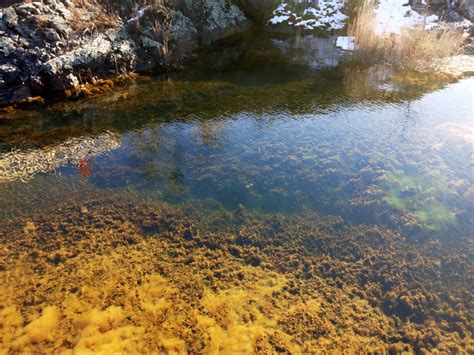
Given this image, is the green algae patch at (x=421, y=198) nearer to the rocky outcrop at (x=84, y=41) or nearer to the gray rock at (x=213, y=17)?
the rocky outcrop at (x=84, y=41)

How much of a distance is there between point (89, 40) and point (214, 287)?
13.3 m

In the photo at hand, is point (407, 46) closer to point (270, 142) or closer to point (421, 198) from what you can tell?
point (270, 142)

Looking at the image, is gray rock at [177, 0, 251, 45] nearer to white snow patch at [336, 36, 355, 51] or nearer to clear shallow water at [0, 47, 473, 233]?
white snow patch at [336, 36, 355, 51]

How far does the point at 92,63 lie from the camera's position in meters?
14.4

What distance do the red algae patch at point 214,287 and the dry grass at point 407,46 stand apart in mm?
12846

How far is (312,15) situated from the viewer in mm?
22750

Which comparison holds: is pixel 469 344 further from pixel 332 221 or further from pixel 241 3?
pixel 241 3

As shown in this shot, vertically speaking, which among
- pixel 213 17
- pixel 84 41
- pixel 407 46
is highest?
pixel 213 17

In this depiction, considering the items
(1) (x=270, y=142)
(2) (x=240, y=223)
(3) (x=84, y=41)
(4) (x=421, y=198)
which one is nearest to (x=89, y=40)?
(3) (x=84, y=41)

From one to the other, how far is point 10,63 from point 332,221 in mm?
12870

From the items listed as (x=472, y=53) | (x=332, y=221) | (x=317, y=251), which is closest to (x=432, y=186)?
(x=332, y=221)

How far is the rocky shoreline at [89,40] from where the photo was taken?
12.7 metres

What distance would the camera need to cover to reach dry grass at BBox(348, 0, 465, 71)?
16547 mm

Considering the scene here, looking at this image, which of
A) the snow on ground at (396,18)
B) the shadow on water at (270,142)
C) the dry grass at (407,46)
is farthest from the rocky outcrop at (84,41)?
the snow on ground at (396,18)
